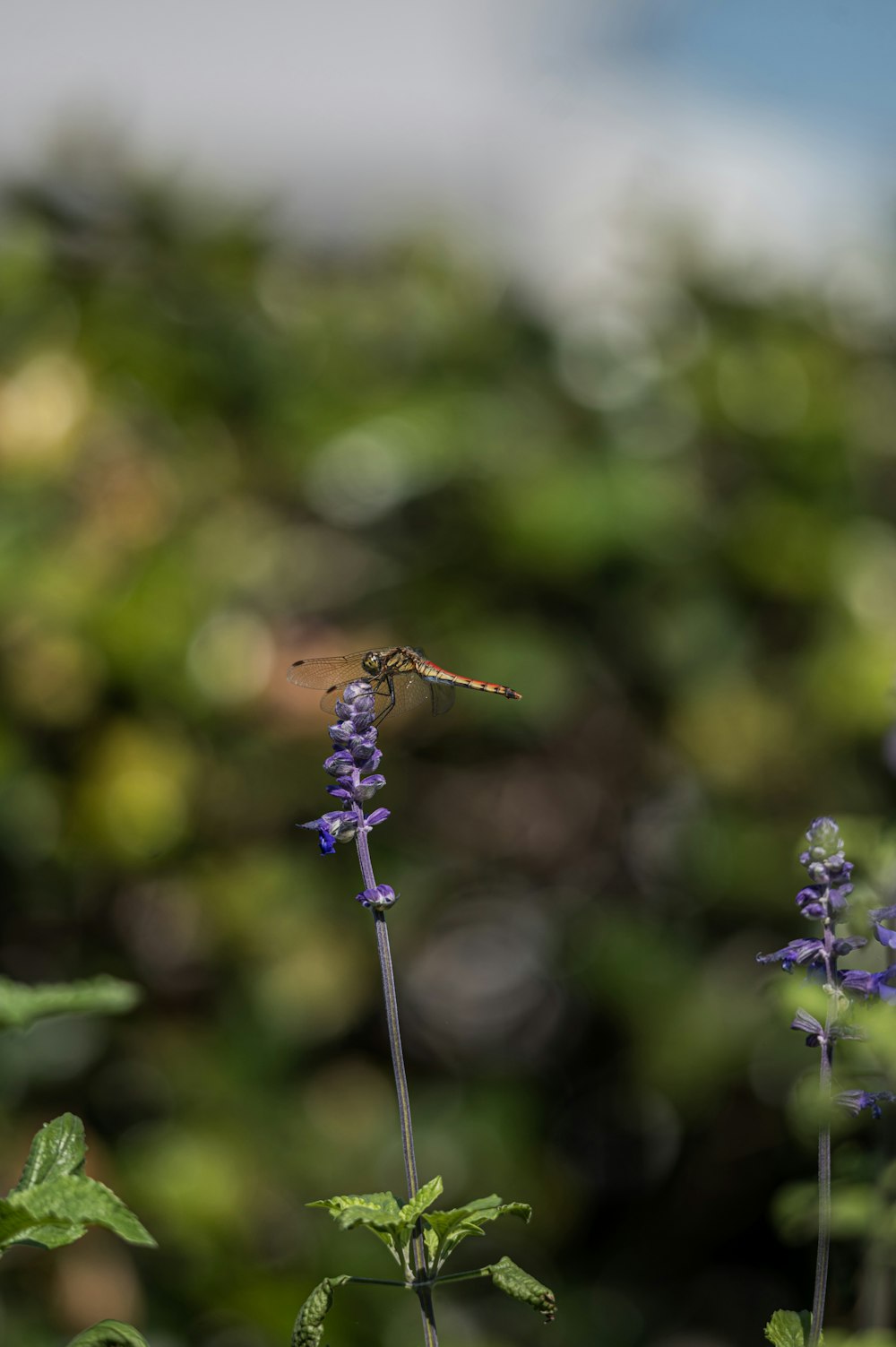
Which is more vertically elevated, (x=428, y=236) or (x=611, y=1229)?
(x=428, y=236)

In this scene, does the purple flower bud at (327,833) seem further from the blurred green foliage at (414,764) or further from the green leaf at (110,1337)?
the blurred green foliage at (414,764)

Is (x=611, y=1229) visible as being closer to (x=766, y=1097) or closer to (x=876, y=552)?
(x=766, y=1097)

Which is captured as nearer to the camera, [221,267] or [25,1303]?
[25,1303]

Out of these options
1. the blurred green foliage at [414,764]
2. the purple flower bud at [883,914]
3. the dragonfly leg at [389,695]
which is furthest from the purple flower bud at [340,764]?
the blurred green foliage at [414,764]

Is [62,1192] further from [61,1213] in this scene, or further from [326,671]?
[326,671]

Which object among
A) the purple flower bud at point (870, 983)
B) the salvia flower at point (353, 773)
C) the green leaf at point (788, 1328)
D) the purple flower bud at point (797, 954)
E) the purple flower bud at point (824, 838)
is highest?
the salvia flower at point (353, 773)

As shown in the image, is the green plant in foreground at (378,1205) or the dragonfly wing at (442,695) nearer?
the green plant in foreground at (378,1205)

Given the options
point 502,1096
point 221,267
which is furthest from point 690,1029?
point 221,267

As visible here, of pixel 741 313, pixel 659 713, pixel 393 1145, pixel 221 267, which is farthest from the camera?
pixel 741 313
